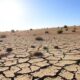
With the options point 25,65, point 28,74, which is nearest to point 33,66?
point 25,65

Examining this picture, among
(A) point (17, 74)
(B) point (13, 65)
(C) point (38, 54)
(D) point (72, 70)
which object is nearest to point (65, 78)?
(D) point (72, 70)

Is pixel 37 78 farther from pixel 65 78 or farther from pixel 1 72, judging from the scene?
pixel 1 72

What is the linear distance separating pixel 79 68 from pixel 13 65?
67.7 inches

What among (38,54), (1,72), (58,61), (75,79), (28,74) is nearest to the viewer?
(75,79)

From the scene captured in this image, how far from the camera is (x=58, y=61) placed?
14.2 feet

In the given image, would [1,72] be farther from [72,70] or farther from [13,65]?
[72,70]

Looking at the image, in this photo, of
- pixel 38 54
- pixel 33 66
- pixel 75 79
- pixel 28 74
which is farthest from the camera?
pixel 38 54

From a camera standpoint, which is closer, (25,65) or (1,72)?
(1,72)

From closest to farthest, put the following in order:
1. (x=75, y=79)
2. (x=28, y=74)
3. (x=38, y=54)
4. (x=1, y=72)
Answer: (x=75, y=79) < (x=28, y=74) < (x=1, y=72) < (x=38, y=54)

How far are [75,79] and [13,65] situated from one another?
5.95ft

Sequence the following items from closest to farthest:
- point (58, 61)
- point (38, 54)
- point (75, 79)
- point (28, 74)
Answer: point (75, 79) → point (28, 74) → point (58, 61) → point (38, 54)

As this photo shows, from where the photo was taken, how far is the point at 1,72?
3.73 meters

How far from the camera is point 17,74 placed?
11.6 feet

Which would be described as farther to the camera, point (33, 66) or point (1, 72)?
point (33, 66)
